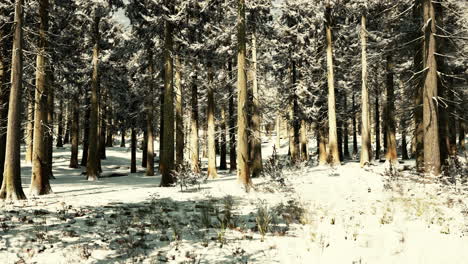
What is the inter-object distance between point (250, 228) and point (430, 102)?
7.65 meters

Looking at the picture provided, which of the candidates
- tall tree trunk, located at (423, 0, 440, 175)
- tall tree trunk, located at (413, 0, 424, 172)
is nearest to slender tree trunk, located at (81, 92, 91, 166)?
tall tree trunk, located at (413, 0, 424, 172)

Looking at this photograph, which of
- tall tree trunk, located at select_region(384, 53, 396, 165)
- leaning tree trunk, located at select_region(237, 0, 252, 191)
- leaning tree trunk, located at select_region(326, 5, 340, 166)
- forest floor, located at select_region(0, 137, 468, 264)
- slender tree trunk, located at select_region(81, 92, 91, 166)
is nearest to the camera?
forest floor, located at select_region(0, 137, 468, 264)

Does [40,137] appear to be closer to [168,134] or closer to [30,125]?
[168,134]

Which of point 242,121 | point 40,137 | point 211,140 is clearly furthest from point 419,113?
point 40,137

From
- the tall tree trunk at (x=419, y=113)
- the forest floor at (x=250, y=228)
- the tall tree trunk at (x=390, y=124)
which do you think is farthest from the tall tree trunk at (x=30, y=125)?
the tall tree trunk at (x=390, y=124)

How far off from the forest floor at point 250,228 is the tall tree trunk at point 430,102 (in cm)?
86

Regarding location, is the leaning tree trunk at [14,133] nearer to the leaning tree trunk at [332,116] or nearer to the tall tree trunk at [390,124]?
the leaning tree trunk at [332,116]

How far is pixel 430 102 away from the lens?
10641mm

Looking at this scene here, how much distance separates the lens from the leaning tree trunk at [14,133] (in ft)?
32.3

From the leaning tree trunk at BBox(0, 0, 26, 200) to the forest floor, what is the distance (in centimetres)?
75

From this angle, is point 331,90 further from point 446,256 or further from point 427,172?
point 446,256

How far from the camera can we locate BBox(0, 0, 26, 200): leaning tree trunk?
9844 mm

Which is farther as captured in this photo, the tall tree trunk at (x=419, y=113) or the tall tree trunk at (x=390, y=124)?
the tall tree trunk at (x=390, y=124)

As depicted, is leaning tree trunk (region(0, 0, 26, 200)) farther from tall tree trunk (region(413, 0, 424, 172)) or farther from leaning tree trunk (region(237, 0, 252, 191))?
tall tree trunk (region(413, 0, 424, 172))
